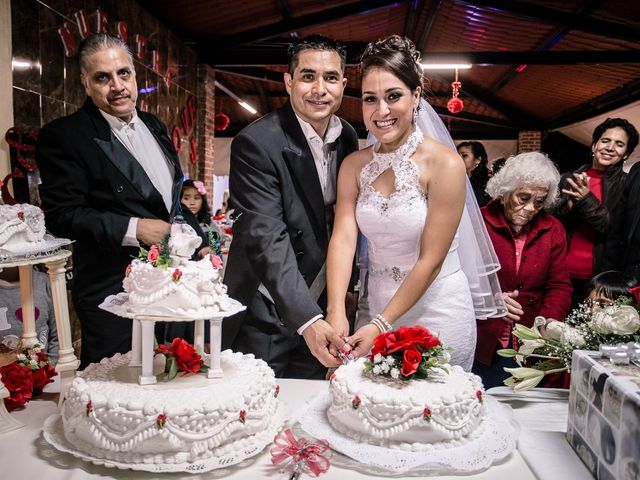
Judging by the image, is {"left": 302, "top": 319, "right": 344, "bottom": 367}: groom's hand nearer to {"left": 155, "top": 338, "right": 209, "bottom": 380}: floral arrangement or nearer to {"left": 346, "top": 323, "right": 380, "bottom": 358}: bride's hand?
{"left": 346, "top": 323, "right": 380, "bottom": 358}: bride's hand

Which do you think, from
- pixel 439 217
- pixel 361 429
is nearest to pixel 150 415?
pixel 361 429

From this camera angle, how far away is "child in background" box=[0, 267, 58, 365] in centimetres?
257

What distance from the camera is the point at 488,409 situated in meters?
1.49

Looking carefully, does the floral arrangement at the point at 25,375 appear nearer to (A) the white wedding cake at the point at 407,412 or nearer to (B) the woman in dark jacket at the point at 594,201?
(A) the white wedding cake at the point at 407,412

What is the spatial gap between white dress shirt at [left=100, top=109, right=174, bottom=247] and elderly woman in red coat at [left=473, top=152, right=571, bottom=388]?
1454mm

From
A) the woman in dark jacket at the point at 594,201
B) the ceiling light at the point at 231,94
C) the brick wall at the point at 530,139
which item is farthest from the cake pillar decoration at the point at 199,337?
the brick wall at the point at 530,139

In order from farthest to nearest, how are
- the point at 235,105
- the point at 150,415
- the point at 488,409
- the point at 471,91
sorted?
the point at 235,105 → the point at 471,91 → the point at 488,409 → the point at 150,415

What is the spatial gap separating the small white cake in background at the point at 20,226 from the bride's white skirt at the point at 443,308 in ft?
3.64

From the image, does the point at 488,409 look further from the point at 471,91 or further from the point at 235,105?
the point at 235,105

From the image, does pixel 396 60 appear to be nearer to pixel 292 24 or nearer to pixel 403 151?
pixel 403 151

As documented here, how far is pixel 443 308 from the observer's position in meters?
2.01

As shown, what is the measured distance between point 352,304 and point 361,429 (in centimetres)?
100

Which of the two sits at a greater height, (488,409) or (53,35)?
(53,35)

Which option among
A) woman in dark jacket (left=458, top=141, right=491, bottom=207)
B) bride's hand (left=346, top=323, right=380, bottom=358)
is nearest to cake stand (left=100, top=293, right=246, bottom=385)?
bride's hand (left=346, top=323, right=380, bottom=358)
